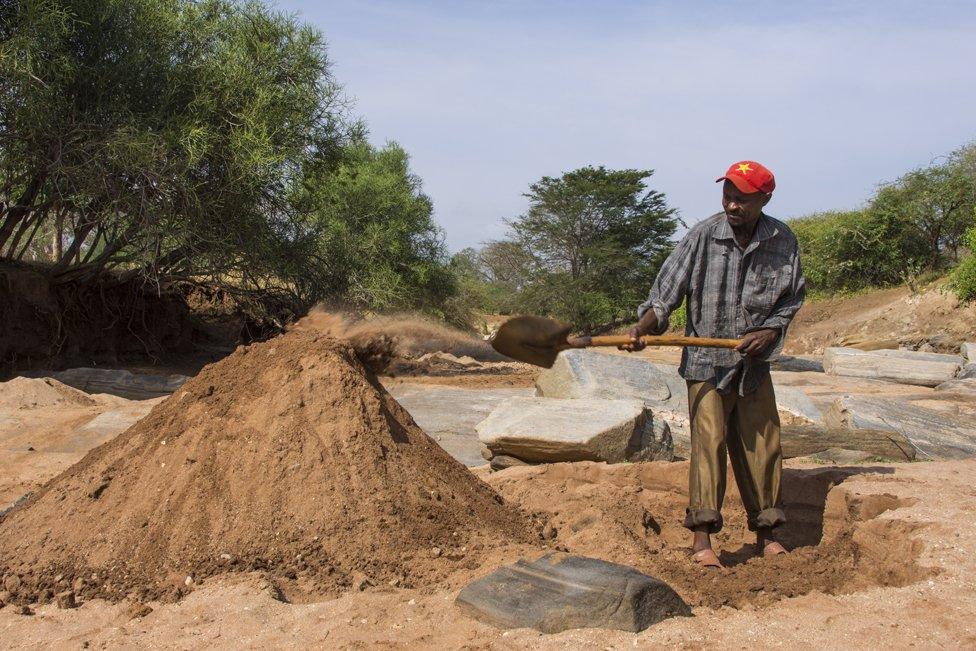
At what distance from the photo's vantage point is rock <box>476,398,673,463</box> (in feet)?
19.6

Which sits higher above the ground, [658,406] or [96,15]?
[96,15]

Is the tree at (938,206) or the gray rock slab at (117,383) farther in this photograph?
the tree at (938,206)

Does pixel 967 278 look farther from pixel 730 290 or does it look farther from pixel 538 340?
pixel 538 340

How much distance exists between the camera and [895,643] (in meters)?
2.85

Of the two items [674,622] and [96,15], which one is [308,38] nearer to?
[96,15]

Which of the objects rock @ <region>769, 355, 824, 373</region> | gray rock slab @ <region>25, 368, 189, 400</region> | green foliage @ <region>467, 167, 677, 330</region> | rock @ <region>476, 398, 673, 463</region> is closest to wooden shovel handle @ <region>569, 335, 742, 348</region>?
rock @ <region>476, 398, 673, 463</region>

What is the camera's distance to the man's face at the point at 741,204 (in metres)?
4.08

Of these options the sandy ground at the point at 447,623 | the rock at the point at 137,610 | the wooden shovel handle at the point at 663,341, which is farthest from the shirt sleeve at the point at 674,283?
the rock at the point at 137,610

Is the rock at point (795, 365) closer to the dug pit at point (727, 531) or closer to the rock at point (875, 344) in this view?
the rock at point (875, 344)

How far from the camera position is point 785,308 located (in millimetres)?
4172

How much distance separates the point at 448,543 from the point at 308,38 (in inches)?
453

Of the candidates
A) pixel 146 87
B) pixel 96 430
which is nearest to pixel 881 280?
pixel 146 87

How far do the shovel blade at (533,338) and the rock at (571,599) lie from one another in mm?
1295

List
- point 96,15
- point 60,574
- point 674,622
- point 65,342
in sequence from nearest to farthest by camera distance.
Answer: point 674,622 → point 60,574 → point 96,15 → point 65,342
